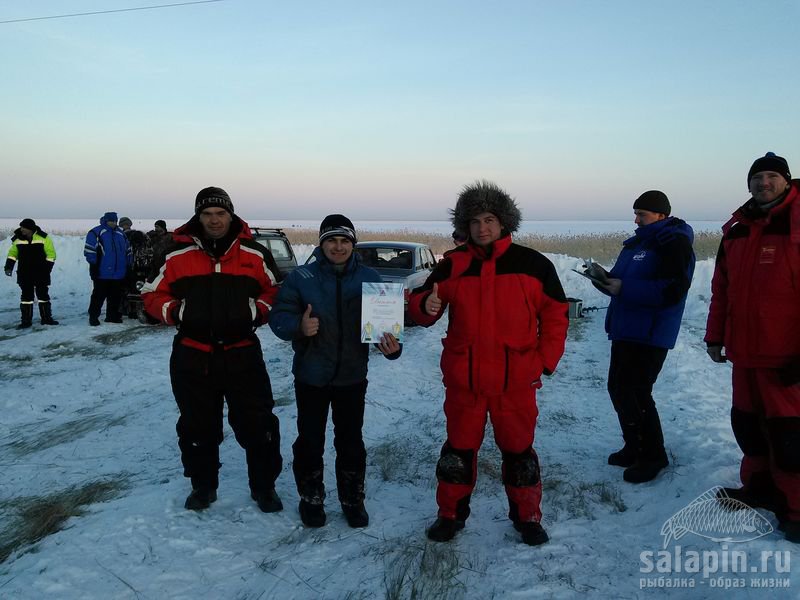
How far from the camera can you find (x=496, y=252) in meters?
2.89

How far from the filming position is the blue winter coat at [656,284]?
342 centimetres

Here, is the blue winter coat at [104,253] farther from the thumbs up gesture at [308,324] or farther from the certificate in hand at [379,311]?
the certificate in hand at [379,311]

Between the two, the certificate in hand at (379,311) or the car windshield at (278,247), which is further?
the car windshield at (278,247)

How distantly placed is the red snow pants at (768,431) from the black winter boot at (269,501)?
9.51 ft

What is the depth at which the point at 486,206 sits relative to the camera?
9.66ft

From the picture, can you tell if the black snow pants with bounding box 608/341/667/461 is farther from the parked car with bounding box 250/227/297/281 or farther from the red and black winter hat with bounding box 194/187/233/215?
the parked car with bounding box 250/227/297/281

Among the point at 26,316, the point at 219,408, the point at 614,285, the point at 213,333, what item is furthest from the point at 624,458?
the point at 26,316

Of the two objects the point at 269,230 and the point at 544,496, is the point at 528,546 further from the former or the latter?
the point at 269,230

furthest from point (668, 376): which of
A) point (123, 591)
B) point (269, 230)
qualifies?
point (269, 230)

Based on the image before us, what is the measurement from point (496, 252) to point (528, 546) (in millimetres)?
1684

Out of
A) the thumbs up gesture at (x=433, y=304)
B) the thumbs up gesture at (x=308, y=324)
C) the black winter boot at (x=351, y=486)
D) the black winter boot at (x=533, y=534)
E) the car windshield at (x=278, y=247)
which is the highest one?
the car windshield at (x=278, y=247)

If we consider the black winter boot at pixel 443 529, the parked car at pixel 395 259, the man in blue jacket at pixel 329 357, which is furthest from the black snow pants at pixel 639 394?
the parked car at pixel 395 259

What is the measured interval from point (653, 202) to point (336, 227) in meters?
2.29

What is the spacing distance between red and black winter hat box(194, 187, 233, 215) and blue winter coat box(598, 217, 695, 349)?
2712 mm
